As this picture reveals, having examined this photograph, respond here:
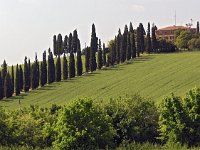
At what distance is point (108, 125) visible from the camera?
48719 mm

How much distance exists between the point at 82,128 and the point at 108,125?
3323mm

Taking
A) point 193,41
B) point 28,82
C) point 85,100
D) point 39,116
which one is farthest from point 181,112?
point 193,41

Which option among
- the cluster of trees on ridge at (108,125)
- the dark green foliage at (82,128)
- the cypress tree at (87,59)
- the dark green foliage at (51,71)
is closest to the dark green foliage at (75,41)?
the cypress tree at (87,59)

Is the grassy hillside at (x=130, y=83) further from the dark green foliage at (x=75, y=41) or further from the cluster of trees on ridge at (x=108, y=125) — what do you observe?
the dark green foliage at (x=75, y=41)

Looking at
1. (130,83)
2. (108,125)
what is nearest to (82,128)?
(108,125)

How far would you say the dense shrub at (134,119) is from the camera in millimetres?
54031

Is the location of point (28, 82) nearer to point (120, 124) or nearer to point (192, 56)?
point (192, 56)

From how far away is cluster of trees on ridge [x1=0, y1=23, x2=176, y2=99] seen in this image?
115 metres

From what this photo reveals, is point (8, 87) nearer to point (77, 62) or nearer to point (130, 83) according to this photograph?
point (77, 62)

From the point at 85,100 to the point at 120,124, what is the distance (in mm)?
7344

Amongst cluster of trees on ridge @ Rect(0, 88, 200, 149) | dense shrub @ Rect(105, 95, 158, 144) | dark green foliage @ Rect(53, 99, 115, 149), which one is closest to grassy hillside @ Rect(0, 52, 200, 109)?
dense shrub @ Rect(105, 95, 158, 144)

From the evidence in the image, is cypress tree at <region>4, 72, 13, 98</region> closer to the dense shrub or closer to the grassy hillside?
the grassy hillside

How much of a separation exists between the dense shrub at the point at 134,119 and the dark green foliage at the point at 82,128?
201 inches

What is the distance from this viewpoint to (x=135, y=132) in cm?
5416
